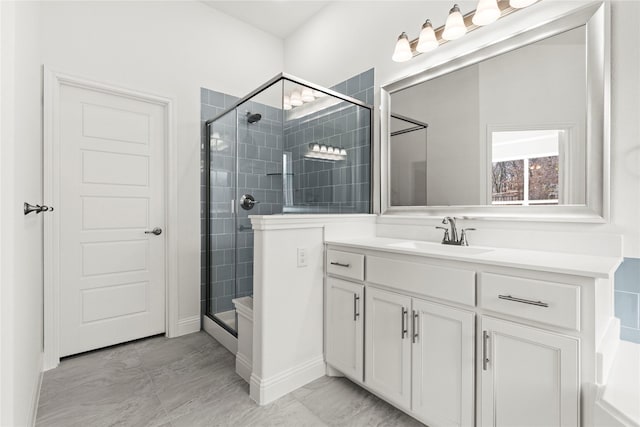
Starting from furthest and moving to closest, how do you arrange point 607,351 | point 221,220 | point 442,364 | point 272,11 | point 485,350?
point 272,11, point 221,220, point 442,364, point 485,350, point 607,351

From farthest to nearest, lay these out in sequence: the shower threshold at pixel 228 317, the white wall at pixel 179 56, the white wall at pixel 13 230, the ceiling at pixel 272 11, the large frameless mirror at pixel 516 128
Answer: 1. the ceiling at pixel 272 11
2. the shower threshold at pixel 228 317
3. the white wall at pixel 179 56
4. the large frameless mirror at pixel 516 128
5. the white wall at pixel 13 230

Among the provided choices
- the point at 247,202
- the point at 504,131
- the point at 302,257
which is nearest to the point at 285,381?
the point at 302,257

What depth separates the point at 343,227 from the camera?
2137 mm

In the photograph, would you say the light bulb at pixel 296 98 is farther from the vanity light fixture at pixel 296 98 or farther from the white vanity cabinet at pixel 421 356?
the white vanity cabinet at pixel 421 356

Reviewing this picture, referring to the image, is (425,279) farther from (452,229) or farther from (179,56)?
(179,56)

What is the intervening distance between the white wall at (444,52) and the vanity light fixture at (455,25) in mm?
55

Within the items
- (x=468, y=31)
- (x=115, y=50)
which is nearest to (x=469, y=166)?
(x=468, y=31)

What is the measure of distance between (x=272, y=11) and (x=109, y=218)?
2430 mm

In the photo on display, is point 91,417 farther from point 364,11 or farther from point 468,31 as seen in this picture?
point 364,11

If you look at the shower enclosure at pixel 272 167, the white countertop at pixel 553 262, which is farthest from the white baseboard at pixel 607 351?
the shower enclosure at pixel 272 167

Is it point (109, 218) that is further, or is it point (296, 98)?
point (109, 218)

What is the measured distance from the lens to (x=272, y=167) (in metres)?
2.09

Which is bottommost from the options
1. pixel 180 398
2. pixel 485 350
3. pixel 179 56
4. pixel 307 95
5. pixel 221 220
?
pixel 180 398

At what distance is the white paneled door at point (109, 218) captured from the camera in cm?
229
